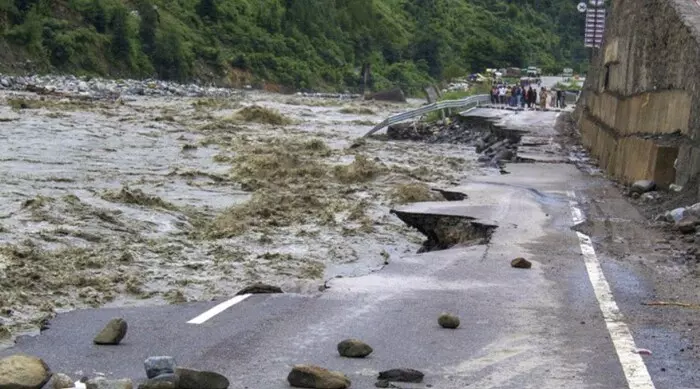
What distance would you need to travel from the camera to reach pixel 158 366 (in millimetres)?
7023

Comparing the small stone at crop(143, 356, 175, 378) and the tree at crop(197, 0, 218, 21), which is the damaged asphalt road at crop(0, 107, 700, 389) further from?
the tree at crop(197, 0, 218, 21)

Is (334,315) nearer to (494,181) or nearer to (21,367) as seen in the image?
(21,367)

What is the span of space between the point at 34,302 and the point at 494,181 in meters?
12.4

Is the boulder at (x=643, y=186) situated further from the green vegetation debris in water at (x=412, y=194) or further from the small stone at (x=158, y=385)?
the small stone at (x=158, y=385)

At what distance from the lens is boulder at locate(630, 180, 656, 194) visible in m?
18.8

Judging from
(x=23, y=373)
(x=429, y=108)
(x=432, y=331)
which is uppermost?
(x=23, y=373)

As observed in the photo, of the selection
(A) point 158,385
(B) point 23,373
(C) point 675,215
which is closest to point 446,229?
(C) point 675,215

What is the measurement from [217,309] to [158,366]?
2.58 m

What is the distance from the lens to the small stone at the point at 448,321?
8844 millimetres

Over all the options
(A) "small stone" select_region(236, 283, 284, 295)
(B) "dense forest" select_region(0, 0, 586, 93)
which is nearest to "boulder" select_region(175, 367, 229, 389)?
(A) "small stone" select_region(236, 283, 284, 295)

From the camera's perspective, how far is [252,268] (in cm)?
1327

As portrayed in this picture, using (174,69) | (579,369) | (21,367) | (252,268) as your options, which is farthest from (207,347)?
(174,69)

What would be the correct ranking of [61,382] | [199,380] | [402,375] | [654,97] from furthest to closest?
1. [654,97]
2. [402,375]
3. [61,382]
4. [199,380]

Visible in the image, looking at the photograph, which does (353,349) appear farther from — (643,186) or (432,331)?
(643,186)
